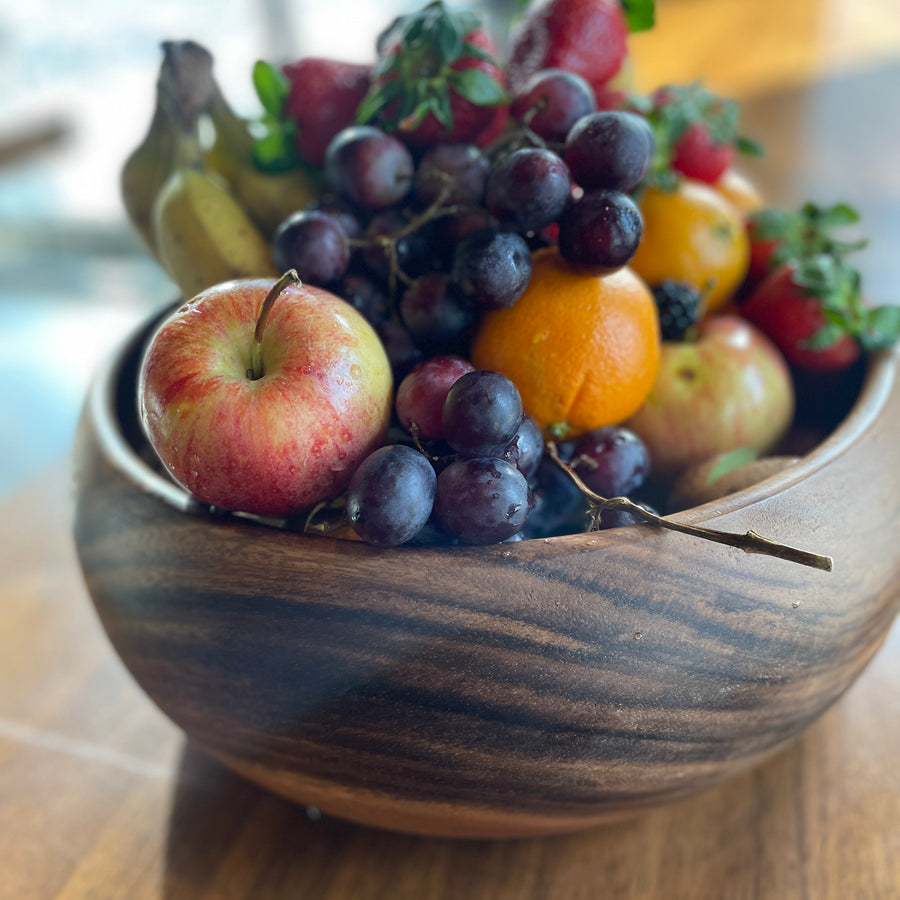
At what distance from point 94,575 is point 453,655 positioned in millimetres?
228

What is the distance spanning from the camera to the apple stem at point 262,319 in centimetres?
40

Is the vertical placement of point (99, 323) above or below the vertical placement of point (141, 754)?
below

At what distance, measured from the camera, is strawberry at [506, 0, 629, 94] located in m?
0.61

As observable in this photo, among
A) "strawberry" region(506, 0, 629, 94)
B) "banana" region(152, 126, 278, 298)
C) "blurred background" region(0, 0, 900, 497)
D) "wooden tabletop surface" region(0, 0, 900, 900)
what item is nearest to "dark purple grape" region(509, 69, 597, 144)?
"strawberry" region(506, 0, 629, 94)

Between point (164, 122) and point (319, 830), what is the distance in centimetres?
55

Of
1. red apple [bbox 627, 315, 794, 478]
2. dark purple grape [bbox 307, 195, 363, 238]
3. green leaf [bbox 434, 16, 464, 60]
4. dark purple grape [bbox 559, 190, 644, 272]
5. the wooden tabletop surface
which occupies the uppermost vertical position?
green leaf [bbox 434, 16, 464, 60]

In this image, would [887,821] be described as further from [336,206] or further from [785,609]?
[336,206]

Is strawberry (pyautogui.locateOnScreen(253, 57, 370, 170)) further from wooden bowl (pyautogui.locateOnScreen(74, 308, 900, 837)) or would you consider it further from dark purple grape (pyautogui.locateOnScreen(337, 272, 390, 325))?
wooden bowl (pyautogui.locateOnScreen(74, 308, 900, 837))

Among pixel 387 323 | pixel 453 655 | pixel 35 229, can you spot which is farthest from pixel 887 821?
pixel 35 229

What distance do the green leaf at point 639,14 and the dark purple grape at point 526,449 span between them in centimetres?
38

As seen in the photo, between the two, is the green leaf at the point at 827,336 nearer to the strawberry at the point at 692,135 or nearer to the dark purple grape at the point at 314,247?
the strawberry at the point at 692,135

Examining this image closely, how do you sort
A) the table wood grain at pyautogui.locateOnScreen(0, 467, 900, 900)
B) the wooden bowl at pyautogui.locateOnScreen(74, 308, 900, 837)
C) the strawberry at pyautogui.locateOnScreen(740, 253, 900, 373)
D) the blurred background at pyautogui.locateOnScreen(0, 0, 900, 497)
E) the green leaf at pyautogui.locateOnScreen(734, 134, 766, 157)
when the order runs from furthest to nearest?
the blurred background at pyautogui.locateOnScreen(0, 0, 900, 497) < the green leaf at pyautogui.locateOnScreen(734, 134, 766, 157) < the strawberry at pyautogui.locateOnScreen(740, 253, 900, 373) < the table wood grain at pyautogui.locateOnScreen(0, 467, 900, 900) < the wooden bowl at pyautogui.locateOnScreen(74, 308, 900, 837)

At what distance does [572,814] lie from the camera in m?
0.41

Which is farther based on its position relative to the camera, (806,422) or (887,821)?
(806,422)
